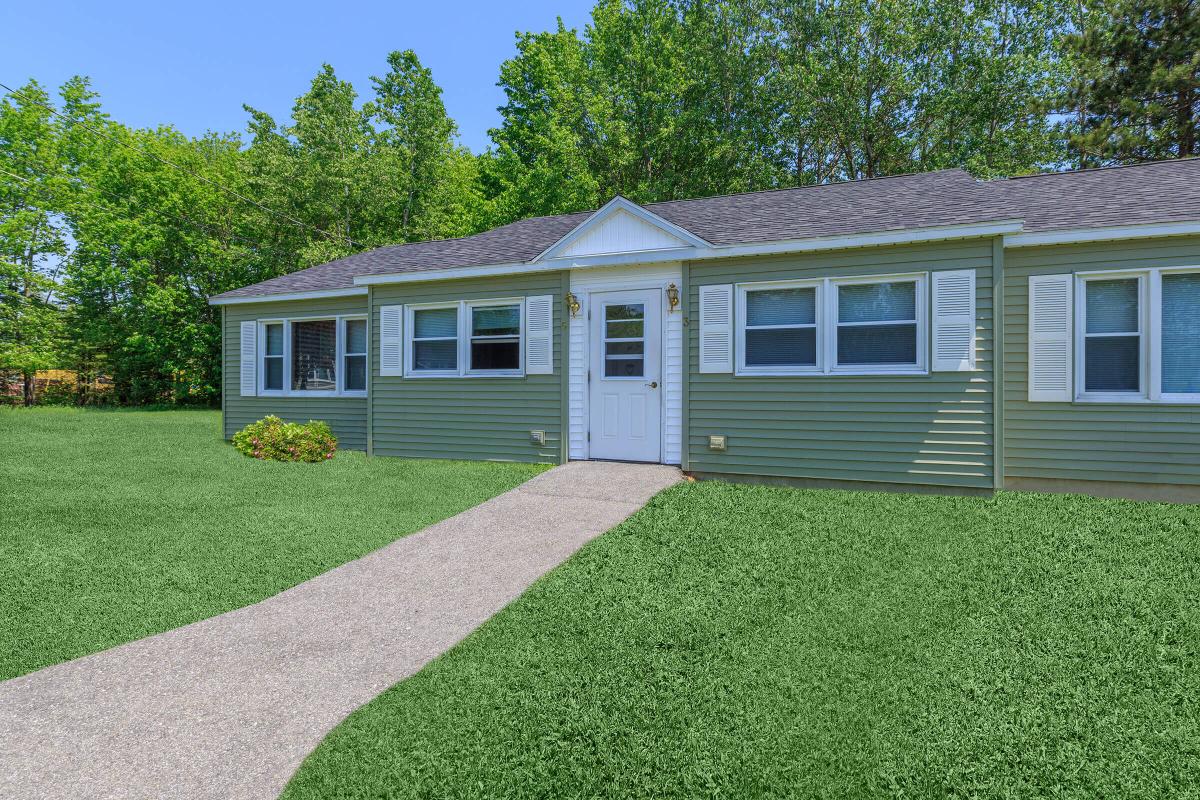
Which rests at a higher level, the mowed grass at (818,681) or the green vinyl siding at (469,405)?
the green vinyl siding at (469,405)

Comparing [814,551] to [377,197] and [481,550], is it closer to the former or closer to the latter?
[481,550]

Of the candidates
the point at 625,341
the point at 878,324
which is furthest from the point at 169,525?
the point at 878,324

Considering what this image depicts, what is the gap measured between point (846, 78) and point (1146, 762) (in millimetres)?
21147

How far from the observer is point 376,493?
316 inches

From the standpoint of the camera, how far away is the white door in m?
8.56

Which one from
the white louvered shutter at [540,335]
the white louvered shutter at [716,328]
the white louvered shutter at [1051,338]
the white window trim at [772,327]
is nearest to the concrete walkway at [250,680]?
the white louvered shutter at [716,328]

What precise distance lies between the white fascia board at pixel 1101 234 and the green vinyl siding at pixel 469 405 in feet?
18.6

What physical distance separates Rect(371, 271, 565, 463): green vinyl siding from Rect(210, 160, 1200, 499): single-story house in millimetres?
34

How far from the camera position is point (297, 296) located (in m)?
11.7

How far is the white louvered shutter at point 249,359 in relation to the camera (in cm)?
1250

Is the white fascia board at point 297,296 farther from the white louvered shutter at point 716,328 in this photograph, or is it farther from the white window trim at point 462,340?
the white louvered shutter at point 716,328

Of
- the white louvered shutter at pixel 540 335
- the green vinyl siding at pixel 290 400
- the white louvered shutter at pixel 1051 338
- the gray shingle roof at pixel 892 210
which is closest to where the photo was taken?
the white louvered shutter at pixel 1051 338

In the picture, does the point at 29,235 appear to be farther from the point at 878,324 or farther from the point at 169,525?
the point at 878,324

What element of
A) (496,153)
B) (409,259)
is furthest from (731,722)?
(496,153)
